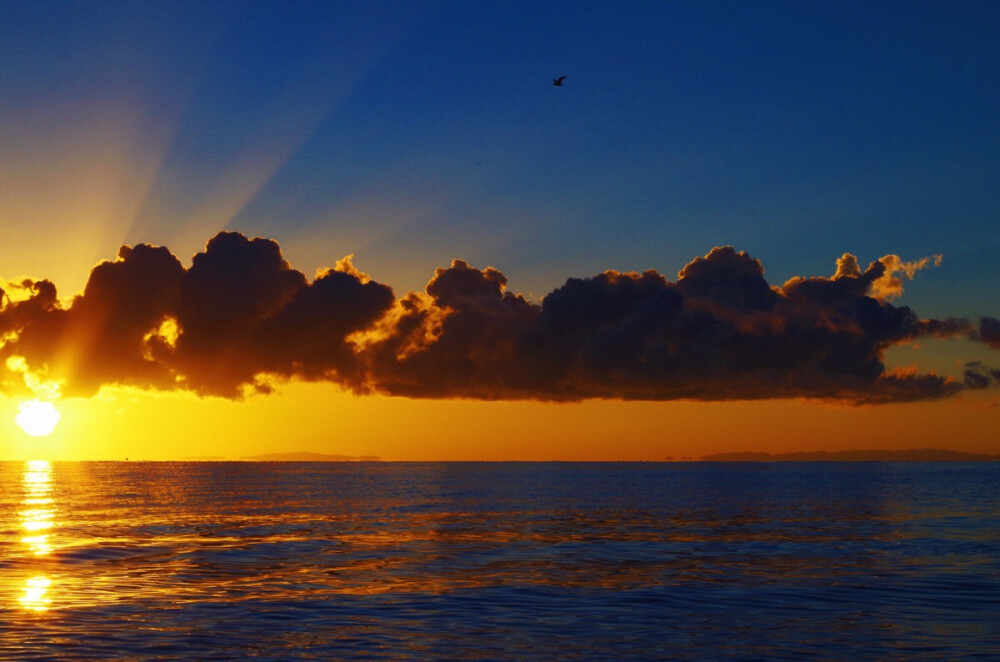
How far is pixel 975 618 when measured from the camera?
118ft

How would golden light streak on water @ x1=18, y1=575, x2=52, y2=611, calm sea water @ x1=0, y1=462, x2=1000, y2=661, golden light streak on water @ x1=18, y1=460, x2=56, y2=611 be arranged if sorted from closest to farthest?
calm sea water @ x1=0, y1=462, x2=1000, y2=661
golden light streak on water @ x1=18, y1=575, x2=52, y2=611
golden light streak on water @ x1=18, y1=460, x2=56, y2=611

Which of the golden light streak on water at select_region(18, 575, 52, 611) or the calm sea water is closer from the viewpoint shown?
the calm sea water

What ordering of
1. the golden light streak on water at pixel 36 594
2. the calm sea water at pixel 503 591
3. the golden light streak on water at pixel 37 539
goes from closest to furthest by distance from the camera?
the calm sea water at pixel 503 591 → the golden light streak on water at pixel 36 594 → the golden light streak on water at pixel 37 539

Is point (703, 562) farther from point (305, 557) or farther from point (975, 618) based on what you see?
point (305, 557)

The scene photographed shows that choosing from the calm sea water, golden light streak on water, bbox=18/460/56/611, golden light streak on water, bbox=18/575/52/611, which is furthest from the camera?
golden light streak on water, bbox=18/460/56/611

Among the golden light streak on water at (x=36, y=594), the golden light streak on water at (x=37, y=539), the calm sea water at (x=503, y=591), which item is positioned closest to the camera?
the calm sea water at (x=503, y=591)

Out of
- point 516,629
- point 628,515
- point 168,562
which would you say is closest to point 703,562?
point 516,629

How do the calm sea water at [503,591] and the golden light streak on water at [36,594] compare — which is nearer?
the calm sea water at [503,591]

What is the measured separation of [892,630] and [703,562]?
2057 centimetres

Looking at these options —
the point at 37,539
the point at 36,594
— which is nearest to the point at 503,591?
the point at 36,594

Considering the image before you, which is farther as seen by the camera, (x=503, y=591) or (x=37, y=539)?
(x=37, y=539)

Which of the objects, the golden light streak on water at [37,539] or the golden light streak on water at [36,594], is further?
the golden light streak on water at [37,539]

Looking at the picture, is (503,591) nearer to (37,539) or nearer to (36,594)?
(36,594)

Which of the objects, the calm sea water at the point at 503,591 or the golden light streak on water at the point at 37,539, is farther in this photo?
the golden light streak on water at the point at 37,539
